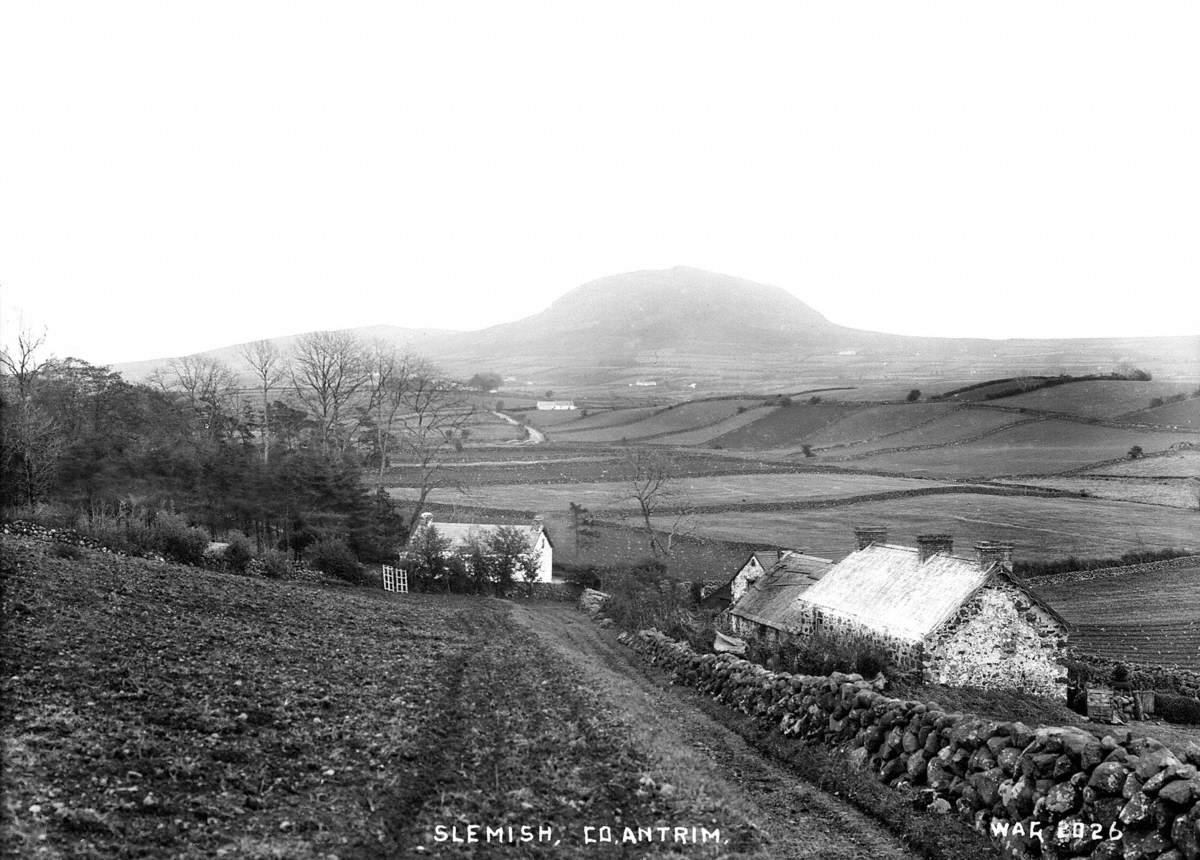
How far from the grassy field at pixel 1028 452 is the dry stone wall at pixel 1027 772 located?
6324 centimetres

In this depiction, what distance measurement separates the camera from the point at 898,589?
96.8 ft

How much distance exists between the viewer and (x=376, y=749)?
11938mm

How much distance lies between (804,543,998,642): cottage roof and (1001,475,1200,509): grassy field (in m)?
36.3

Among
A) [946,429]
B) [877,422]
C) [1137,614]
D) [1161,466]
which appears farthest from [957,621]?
[877,422]

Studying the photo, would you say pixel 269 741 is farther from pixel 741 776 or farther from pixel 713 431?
pixel 713 431

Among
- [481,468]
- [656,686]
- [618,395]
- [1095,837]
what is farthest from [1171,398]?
[618,395]

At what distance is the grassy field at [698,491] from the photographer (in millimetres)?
71188

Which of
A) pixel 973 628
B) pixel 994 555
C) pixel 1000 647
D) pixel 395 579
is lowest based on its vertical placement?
pixel 395 579

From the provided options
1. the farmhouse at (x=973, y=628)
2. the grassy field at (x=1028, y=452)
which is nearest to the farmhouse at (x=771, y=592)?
the farmhouse at (x=973, y=628)

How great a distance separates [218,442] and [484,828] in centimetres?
5278

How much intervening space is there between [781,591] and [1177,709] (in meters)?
16.1

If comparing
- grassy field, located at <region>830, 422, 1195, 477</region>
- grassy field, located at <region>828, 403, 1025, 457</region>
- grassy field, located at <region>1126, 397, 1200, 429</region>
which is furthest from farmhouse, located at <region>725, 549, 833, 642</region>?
grassy field, located at <region>1126, 397, 1200, 429</region>

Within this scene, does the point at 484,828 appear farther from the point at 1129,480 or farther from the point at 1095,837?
the point at 1129,480

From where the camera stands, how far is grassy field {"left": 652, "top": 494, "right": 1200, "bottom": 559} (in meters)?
50.8
